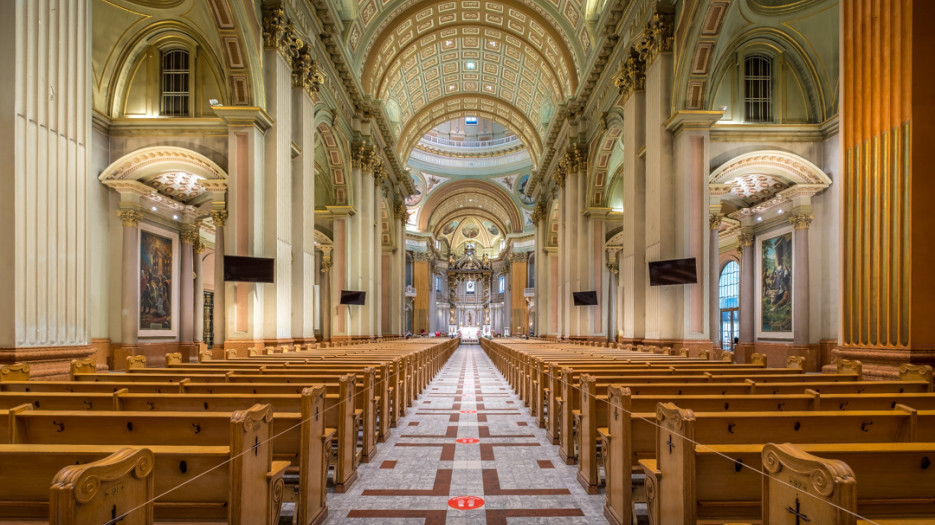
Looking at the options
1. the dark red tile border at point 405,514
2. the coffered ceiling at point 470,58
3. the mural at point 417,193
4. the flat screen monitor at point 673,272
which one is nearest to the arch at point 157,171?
the coffered ceiling at point 470,58

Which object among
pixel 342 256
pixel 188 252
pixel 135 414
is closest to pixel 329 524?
pixel 135 414

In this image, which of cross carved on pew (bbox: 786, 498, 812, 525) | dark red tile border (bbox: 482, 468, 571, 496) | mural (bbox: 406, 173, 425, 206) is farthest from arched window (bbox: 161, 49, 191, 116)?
mural (bbox: 406, 173, 425, 206)

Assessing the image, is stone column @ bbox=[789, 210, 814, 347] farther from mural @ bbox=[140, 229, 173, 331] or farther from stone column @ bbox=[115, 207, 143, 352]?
mural @ bbox=[140, 229, 173, 331]

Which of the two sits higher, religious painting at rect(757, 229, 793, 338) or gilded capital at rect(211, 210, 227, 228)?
gilded capital at rect(211, 210, 227, 228)

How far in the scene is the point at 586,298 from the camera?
1783cm

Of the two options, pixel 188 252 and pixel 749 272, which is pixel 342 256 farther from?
pixel 749 272

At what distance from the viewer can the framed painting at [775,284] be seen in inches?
545

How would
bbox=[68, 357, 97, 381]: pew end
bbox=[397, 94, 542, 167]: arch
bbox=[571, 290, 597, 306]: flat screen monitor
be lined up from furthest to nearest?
bbox=[397, 94, 542, 167]: arch
bbox=[571, 290, 597, 306]: flat screen monitor
bbox=[68, 357, 97, 381]: pew end

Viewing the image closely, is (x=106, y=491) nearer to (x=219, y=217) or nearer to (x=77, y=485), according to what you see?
(x=77, y=485)

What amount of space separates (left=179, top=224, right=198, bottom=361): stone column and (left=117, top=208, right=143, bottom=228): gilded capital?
2929 mm

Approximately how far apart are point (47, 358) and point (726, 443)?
6593 mm

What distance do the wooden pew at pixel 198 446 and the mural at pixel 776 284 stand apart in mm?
14424

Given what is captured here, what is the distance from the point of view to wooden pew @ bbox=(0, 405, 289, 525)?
8.08 ft

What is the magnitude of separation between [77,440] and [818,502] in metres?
3.55
